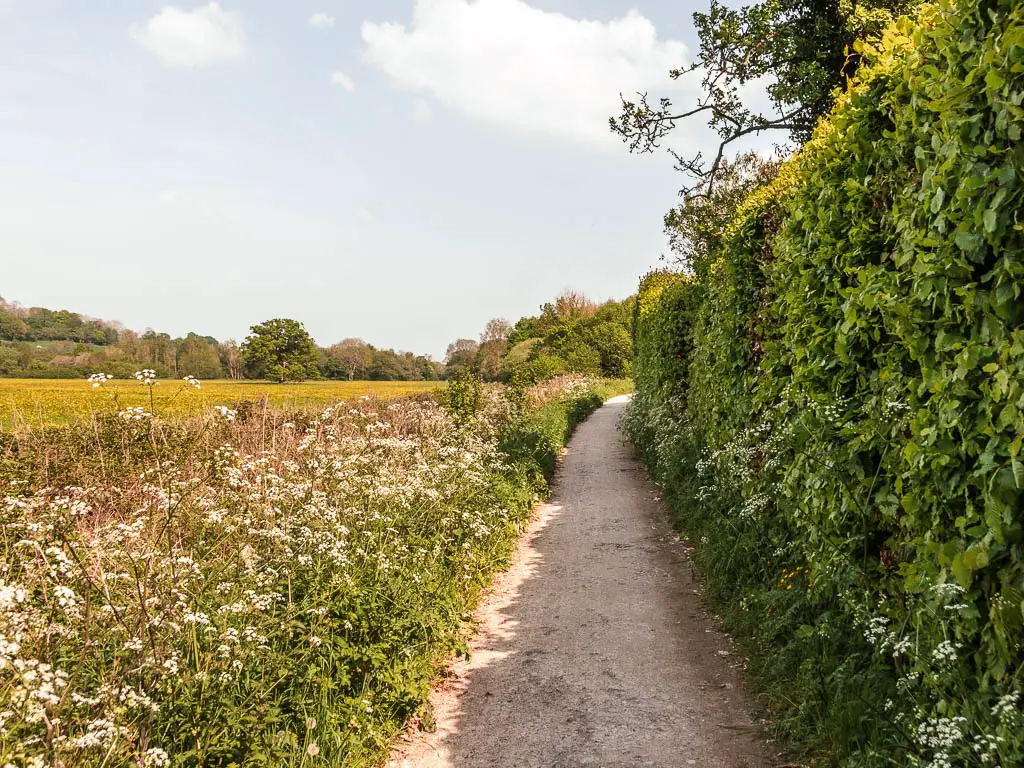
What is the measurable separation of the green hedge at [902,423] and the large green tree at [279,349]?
3376 cm

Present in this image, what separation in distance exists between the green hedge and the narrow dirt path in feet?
1.42

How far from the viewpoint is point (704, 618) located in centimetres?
636

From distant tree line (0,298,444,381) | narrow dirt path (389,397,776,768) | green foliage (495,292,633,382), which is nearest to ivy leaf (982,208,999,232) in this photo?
narrow dirt path (389,397,776,768)

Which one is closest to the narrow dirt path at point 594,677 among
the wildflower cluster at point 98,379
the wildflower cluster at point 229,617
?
the wildflower cluster at point 229,617

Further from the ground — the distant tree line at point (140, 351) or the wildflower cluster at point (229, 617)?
the distant tree line at point (140, 351)

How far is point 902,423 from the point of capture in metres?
3.55

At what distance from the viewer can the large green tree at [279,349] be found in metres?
36.7

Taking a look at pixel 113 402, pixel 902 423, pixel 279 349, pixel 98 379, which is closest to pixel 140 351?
pixel 279 349

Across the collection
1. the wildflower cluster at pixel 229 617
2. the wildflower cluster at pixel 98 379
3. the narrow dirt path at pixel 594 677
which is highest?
the wildflower cluster at pixel 98 379

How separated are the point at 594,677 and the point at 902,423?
3.11 m

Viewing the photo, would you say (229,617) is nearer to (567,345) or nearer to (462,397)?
(462,397)

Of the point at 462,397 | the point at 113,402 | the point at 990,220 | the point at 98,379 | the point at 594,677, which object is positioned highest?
the point at 990,220

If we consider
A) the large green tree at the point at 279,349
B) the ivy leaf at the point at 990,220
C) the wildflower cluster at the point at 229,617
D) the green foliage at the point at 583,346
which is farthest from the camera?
the green foliage at the point at 583,346

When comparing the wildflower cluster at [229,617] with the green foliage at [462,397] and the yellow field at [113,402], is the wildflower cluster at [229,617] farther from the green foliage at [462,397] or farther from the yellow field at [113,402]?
the green foliage at [462,397]
